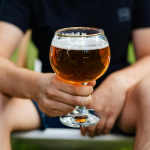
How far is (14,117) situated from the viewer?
141 cm

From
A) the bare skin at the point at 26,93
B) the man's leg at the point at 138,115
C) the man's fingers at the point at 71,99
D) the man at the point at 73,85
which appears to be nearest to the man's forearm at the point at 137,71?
the man at the point at 73,85

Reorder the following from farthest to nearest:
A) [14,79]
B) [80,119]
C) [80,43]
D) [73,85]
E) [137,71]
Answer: [137,71], [14,79], [80,119], [73,85], [80,43]

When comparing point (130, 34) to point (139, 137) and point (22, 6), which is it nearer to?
point (22, 6)

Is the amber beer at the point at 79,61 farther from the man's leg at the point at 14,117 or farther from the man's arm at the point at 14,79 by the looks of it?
the man's leg at the point at 14,117

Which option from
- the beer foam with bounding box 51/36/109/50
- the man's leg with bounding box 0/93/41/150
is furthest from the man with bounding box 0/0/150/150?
the beer foam with bounding box 51/36/109/50

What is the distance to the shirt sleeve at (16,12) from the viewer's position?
67.3 inches

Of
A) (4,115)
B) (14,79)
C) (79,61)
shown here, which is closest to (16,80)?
(14,79)

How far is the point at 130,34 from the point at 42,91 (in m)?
1.08

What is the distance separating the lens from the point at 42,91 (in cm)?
115

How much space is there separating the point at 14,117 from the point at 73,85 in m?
0.54

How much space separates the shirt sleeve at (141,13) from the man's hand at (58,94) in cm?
90

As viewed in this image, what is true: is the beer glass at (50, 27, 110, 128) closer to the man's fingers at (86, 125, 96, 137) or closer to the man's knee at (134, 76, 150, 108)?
the man's knee at (134, 76, 150, 108)

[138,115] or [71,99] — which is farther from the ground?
[71,99]

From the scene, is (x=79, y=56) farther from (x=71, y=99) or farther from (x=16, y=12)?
(x=16, y=12)
